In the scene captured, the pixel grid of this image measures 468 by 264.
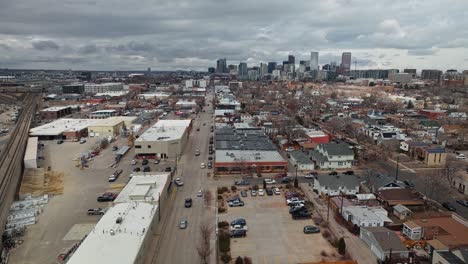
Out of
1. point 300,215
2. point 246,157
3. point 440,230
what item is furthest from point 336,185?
point 246,157

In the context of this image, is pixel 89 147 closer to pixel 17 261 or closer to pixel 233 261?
pixel 17 261

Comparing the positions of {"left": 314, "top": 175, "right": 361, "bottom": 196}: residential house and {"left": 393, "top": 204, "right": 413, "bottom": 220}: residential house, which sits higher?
{"left": 314, "top": 175, "right": 361, "bottom": 196}: residential house

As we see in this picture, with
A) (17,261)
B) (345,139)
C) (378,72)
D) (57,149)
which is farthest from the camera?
(378,72)

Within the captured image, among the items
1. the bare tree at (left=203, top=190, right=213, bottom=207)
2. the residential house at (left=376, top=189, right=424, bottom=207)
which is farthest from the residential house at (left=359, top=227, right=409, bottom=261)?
the bare tree at (left=203, top=190, right=213, bottom=207)

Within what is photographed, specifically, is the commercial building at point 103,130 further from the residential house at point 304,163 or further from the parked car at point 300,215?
the parked car at point 300,215

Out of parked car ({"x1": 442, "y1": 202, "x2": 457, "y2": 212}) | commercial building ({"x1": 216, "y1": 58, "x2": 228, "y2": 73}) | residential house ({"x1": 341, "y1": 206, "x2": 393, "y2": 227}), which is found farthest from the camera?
commercial building ({"x1": 216, "y1": 58, "x2": 228, "y2": 73})

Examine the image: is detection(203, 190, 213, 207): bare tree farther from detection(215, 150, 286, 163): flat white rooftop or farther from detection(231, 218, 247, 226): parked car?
detection(215, 150, 286, 163): flat white rooftop

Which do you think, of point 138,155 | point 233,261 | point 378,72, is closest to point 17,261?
point 233,261
